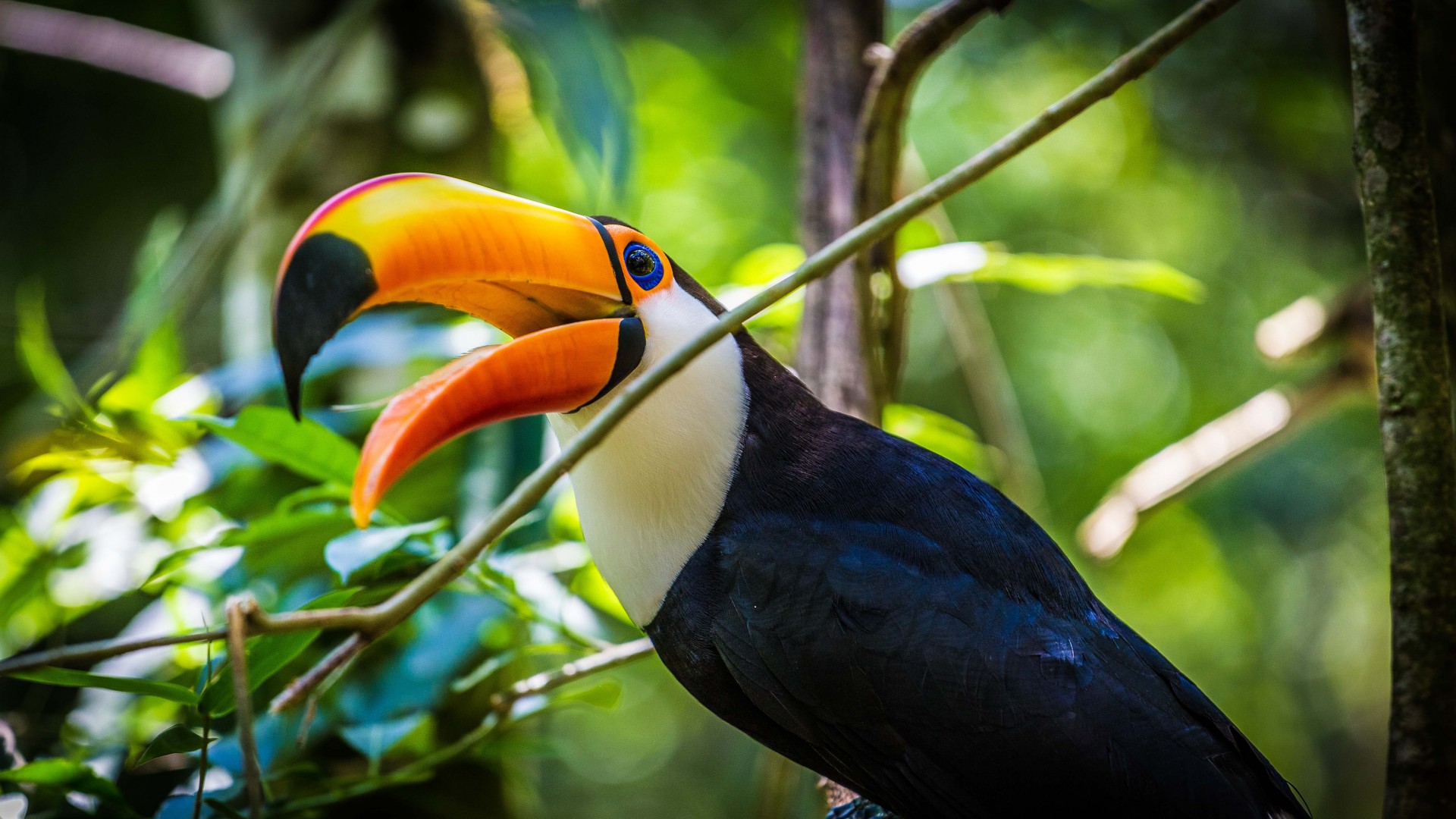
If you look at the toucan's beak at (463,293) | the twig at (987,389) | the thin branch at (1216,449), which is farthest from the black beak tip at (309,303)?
the thin branch at (1216,449)

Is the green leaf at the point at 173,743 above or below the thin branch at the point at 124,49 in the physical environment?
below

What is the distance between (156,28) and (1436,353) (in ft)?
17.6

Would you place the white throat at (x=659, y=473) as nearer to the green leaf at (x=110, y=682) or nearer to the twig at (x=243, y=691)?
the green leaf at (x=110, y=682)

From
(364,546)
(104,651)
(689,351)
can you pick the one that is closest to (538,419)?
(364,546)

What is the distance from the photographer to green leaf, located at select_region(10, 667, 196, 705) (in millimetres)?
1497

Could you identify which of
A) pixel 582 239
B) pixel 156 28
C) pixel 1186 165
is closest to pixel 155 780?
pixel 582 239

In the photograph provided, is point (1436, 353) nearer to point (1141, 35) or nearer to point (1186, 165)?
point (1141, 35)

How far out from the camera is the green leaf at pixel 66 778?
5.44ft

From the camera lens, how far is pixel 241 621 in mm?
1132

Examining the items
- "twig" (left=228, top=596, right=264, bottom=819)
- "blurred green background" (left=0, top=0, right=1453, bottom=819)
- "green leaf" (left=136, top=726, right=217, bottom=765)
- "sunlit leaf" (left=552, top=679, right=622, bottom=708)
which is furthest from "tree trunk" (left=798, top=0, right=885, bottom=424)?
"twig" (left=228, top=596, right=264, bottom=819)

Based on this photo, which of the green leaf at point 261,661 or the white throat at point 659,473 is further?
the white throat at point 659,473

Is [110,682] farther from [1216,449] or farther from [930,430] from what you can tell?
[1216,449]

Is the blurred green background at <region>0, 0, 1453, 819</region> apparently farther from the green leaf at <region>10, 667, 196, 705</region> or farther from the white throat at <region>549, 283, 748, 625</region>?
the white throat at <region>549, 283, 748, 625</region>

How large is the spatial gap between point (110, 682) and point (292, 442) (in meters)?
0.57
